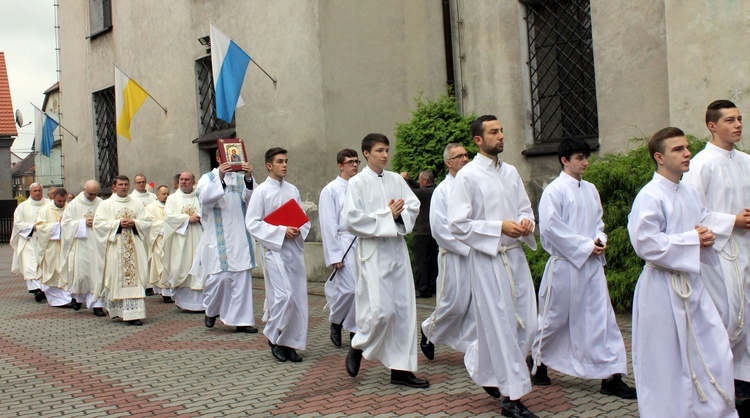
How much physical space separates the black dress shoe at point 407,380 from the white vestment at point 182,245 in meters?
6.31

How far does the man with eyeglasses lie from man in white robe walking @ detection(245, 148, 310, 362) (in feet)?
0.94

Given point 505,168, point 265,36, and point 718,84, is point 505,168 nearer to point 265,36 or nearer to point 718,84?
point 718,84

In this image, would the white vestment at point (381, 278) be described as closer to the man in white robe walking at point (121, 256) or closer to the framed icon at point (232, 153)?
the framed icon at point (232, 153)

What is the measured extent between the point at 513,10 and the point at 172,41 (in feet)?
28.3

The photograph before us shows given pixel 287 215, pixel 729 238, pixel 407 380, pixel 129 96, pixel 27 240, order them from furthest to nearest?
pixel 129 96 → pixel 27 240 → pixel 287 215 → pixel 407 380 → pixel 729 238

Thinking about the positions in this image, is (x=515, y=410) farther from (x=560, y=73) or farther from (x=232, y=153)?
(x=560, y=73)

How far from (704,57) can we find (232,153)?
18.0 ft

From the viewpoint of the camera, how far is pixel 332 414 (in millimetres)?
6109

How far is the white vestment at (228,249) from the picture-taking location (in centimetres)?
1024

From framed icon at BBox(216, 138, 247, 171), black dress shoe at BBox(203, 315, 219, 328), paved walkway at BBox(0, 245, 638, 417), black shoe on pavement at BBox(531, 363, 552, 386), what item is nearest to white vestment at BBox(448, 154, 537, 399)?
paved walkway at BBox(0, 245, 638, 417)

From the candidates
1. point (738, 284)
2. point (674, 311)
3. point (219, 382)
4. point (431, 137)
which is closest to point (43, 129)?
point (431, 137)

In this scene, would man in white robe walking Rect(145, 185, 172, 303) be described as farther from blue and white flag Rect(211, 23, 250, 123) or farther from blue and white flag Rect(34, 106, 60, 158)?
blue and white flag Rect(34, 106, 60, 158)

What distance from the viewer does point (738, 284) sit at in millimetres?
5496

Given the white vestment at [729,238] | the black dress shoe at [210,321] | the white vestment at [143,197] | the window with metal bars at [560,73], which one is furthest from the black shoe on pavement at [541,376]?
the white vestment at [143,197]
